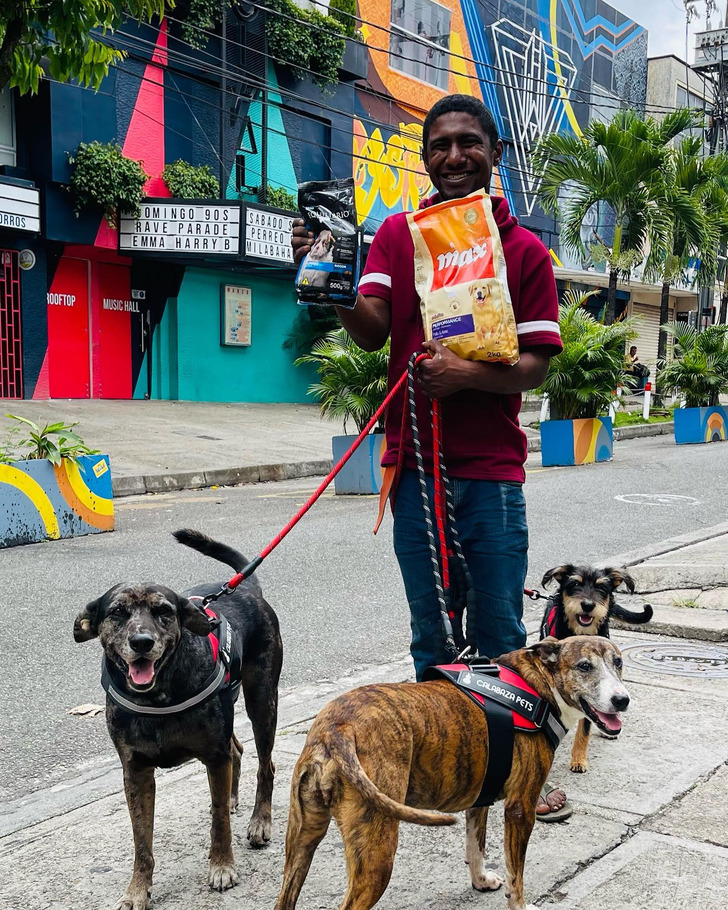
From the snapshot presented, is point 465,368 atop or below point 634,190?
below

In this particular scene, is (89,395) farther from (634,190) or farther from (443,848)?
(443,848)

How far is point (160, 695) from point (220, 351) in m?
19.4

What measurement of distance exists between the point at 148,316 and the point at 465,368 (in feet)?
60.2

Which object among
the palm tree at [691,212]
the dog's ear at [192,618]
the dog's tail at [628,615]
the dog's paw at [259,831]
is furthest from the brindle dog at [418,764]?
the palm tree at [691,212]

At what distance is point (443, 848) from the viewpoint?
3.18 m

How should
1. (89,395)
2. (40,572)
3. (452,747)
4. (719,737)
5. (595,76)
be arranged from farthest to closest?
1. (595,76)
2. (89,395)
3. (40,572)
4. (719,737)
5. (452,747)

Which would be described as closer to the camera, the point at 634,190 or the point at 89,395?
the point at 89,395

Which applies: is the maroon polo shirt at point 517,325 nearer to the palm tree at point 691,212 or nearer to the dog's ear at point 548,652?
the dog's ear at point 548,652

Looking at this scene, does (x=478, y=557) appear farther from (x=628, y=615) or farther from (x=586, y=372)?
(x=586, y=372)

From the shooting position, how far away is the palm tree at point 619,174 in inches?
866

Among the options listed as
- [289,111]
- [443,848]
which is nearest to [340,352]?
[443,848]

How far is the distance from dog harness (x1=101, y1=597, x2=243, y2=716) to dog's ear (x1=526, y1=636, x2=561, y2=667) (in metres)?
0.93

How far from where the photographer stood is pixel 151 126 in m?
19.4

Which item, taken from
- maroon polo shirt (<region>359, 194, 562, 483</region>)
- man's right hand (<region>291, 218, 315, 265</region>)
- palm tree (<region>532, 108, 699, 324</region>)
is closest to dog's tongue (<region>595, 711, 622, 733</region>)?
maroon polo shirt (<region>359, 194, 562, 483</region>)
